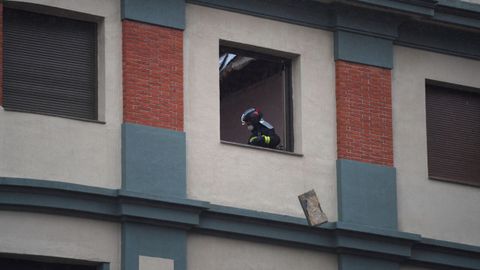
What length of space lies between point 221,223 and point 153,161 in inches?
63.0

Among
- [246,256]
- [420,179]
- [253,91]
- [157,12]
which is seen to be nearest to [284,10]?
[253,91]

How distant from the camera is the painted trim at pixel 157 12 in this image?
108 ft

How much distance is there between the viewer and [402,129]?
35.4 metres

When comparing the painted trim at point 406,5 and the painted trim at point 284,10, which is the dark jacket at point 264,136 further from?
the painted trim at point 406,5

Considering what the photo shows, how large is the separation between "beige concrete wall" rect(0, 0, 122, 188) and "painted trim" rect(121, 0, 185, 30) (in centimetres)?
23

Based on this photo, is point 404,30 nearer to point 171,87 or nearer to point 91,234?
point 171,87

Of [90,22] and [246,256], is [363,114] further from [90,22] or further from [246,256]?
[90,22]

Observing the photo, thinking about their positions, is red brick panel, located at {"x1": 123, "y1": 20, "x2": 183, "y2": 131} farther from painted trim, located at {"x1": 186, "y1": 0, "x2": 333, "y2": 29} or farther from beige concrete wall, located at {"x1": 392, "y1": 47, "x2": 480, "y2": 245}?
beige concrete wall, located at {"x1": 392, "y1": 47, "x2": 480, "y2": 245}

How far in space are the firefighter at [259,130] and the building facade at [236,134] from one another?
202 millimetres

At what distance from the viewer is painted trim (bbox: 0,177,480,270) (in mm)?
31000

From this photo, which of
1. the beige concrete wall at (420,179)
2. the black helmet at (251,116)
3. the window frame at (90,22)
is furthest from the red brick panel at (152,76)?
the beige concrete wall at (420,179)

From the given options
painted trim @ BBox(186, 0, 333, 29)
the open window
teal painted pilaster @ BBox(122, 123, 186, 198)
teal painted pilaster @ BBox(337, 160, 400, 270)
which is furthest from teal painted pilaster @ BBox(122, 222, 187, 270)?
painted trim @ BBox(186, 0, 333, 29)

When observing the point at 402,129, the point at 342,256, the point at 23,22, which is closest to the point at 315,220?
the point at 342,256

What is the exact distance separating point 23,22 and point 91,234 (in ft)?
12.6
